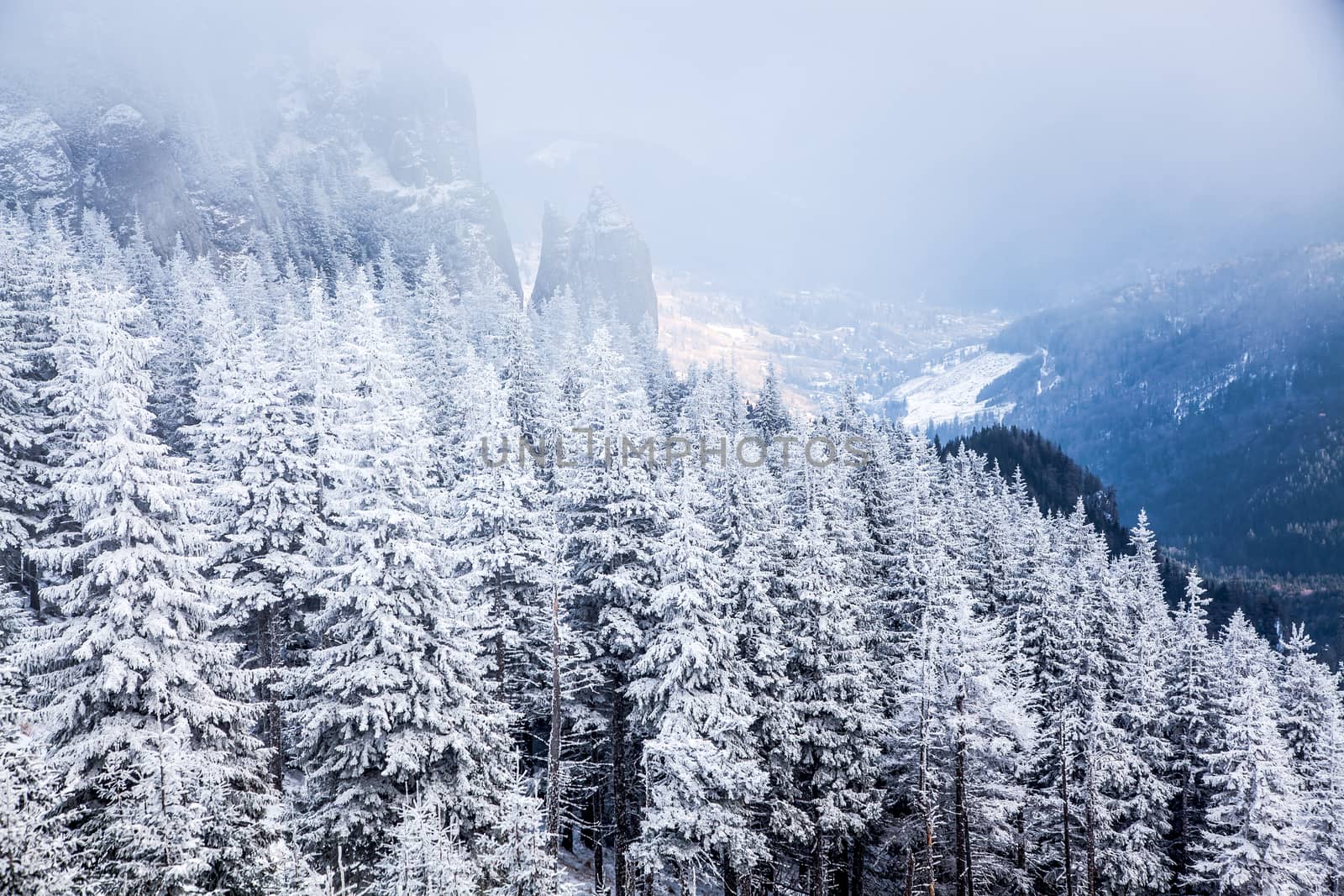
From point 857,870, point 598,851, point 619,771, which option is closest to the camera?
point 619,771

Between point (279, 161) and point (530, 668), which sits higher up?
point (279, 161)

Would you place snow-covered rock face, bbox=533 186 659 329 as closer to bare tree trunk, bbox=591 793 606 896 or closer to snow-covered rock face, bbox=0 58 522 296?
snow-covered rock face, bbox=0 58 522 296

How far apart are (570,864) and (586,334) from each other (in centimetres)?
5284

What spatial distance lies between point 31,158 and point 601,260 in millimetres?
82407

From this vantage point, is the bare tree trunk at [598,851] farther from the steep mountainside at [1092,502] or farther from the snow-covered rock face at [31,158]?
the snow-covered rock face at [31,158]

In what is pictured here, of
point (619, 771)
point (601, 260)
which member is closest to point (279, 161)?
point (601, 260)

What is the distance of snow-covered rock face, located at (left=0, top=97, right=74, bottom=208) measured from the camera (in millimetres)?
77188

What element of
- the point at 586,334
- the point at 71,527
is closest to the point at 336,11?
the point at 586,334

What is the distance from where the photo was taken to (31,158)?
79562mm

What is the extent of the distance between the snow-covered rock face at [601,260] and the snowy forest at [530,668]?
327ft

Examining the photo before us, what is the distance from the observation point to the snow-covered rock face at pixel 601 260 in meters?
136

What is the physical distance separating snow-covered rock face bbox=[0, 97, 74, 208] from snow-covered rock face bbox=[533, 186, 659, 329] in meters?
66.7

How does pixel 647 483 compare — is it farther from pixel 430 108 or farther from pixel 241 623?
pixel 430 108

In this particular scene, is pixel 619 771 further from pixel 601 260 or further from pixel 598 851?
pixel 601 260
